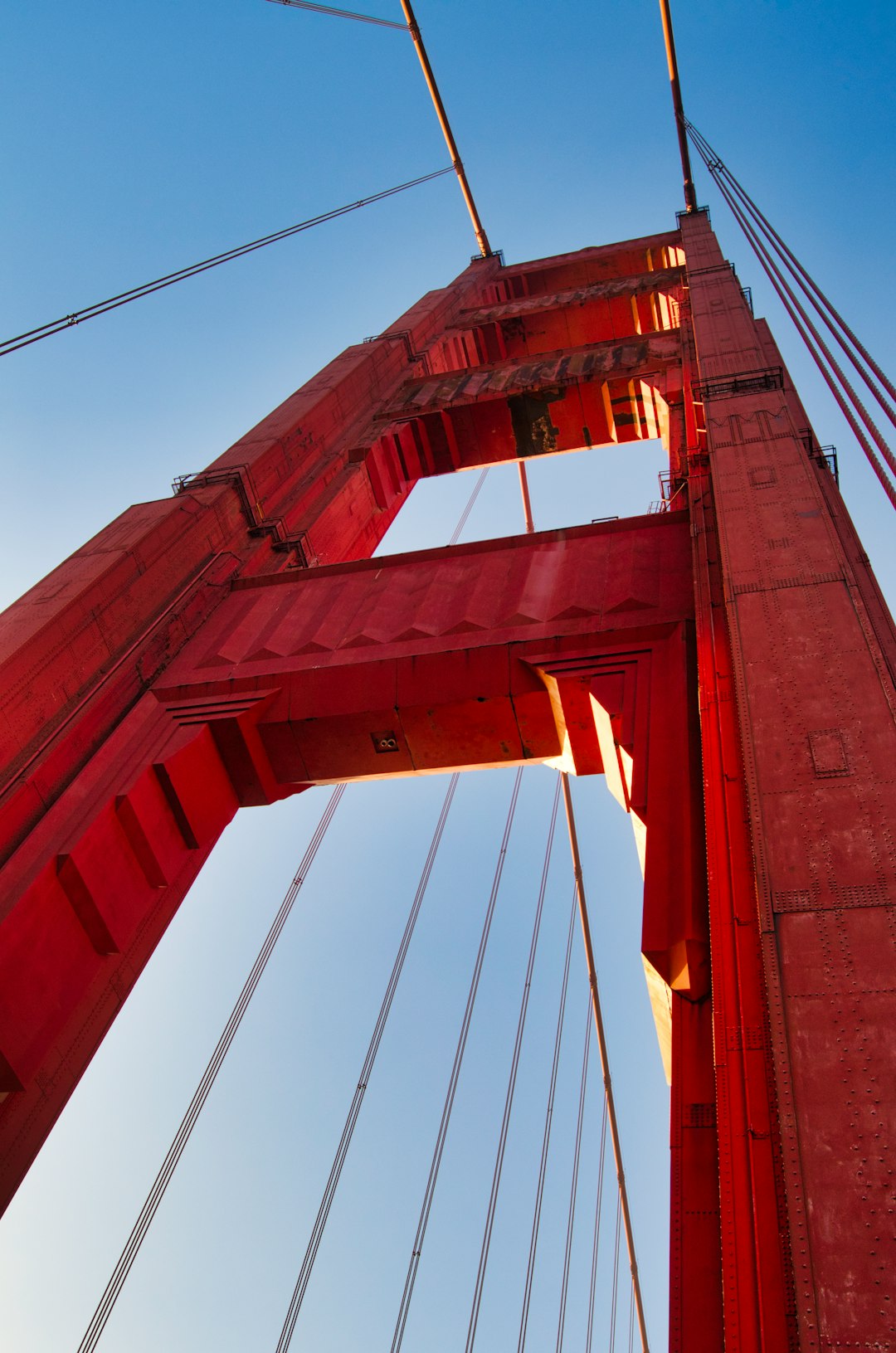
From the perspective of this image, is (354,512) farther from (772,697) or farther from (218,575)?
(772,697)

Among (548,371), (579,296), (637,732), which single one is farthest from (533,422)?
(637,732)

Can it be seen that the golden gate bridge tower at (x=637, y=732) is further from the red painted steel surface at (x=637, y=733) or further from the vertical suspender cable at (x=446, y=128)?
the vertical suspender cable at (x=446, y=128)

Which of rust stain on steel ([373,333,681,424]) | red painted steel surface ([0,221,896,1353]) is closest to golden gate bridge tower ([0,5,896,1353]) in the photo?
red painted steel surface ([0,221,896,1353])

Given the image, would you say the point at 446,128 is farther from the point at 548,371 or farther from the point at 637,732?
the point at 637,732

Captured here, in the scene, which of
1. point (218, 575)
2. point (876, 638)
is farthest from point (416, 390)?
point (876, 638)

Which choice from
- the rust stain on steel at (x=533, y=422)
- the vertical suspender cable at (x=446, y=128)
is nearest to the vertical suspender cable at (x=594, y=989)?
the rust stain on steel at (x=533, y=422)

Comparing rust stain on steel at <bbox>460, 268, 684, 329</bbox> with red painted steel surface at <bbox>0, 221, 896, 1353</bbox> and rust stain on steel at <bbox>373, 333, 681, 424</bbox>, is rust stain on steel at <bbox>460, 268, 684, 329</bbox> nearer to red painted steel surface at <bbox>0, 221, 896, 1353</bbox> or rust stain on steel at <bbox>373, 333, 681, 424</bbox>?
rust stain on steel at <bbox>373, 333, 681, 424</bbox>
